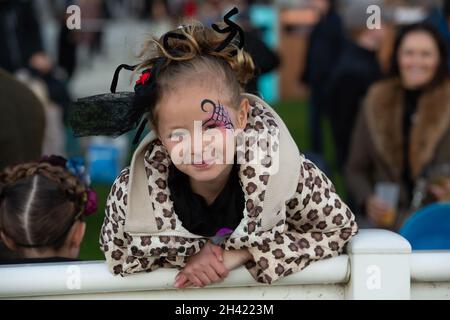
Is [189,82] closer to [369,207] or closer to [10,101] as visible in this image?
[10,101]

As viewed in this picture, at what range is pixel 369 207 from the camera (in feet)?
16.9

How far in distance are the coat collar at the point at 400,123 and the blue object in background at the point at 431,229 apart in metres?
1.73

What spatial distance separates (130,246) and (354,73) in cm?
525

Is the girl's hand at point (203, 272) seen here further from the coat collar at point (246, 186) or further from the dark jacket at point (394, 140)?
the dark jacket at point (394, 140)

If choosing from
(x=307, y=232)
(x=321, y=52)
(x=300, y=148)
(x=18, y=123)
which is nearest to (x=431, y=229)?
(x=307, y=232)

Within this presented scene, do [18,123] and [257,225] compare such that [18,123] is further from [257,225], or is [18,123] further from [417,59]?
[417,59]

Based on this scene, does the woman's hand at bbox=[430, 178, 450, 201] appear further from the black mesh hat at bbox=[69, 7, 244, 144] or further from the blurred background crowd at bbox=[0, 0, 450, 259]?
the black mesh hat at bbox=[69, 7, 244, 144]

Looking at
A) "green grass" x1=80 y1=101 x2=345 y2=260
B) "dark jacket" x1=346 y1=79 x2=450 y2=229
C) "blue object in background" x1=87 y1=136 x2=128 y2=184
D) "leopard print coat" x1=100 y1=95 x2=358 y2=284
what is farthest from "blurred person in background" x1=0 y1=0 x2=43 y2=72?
"leopard print coat" x1=100 y1=95 x2=358 y2=284

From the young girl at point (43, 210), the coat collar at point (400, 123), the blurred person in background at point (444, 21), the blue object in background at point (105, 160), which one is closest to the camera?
the young girl at point (43, 210)

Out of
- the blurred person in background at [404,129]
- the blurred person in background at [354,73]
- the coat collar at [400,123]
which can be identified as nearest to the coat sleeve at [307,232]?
the blurred person in background at [404,129]

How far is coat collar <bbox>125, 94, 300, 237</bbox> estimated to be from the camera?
2.23 m

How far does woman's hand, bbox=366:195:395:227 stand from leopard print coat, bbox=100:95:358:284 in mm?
2663

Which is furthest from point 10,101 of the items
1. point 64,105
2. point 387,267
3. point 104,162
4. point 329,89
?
point 64,105

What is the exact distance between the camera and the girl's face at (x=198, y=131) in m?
2.20
